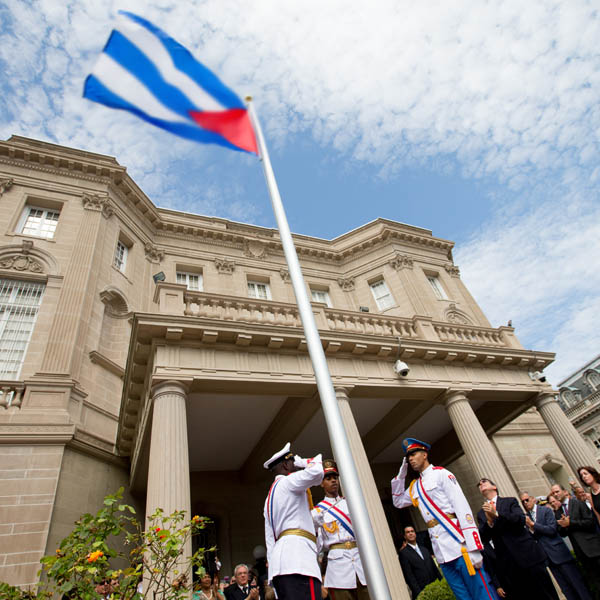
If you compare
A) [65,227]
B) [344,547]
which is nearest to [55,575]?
[344,547]

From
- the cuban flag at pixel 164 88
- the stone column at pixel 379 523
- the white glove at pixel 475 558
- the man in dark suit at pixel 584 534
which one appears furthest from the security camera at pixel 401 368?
the cuban flag at pixel 164 88

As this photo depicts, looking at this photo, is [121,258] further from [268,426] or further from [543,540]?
[543,540]

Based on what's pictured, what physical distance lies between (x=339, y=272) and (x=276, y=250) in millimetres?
→ 3626

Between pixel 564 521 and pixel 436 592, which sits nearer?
pixel 564 521

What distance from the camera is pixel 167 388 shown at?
8305 millimetres

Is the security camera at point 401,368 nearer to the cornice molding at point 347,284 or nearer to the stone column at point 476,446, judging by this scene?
the stone column at point 476,446

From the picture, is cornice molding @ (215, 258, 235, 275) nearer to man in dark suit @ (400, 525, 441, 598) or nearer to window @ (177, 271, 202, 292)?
window @ (177, 271, 202, 292)

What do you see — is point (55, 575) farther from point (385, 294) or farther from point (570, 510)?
point (385, 294)

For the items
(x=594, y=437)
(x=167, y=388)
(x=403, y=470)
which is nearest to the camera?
(x=403, y=470)

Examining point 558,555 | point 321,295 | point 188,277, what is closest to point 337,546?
point 558,555

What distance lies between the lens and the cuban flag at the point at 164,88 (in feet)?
18.4

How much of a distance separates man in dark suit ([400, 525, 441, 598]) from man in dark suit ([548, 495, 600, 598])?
3.02m

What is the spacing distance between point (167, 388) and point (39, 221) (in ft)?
37.4

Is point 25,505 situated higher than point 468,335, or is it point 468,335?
point 468,335
